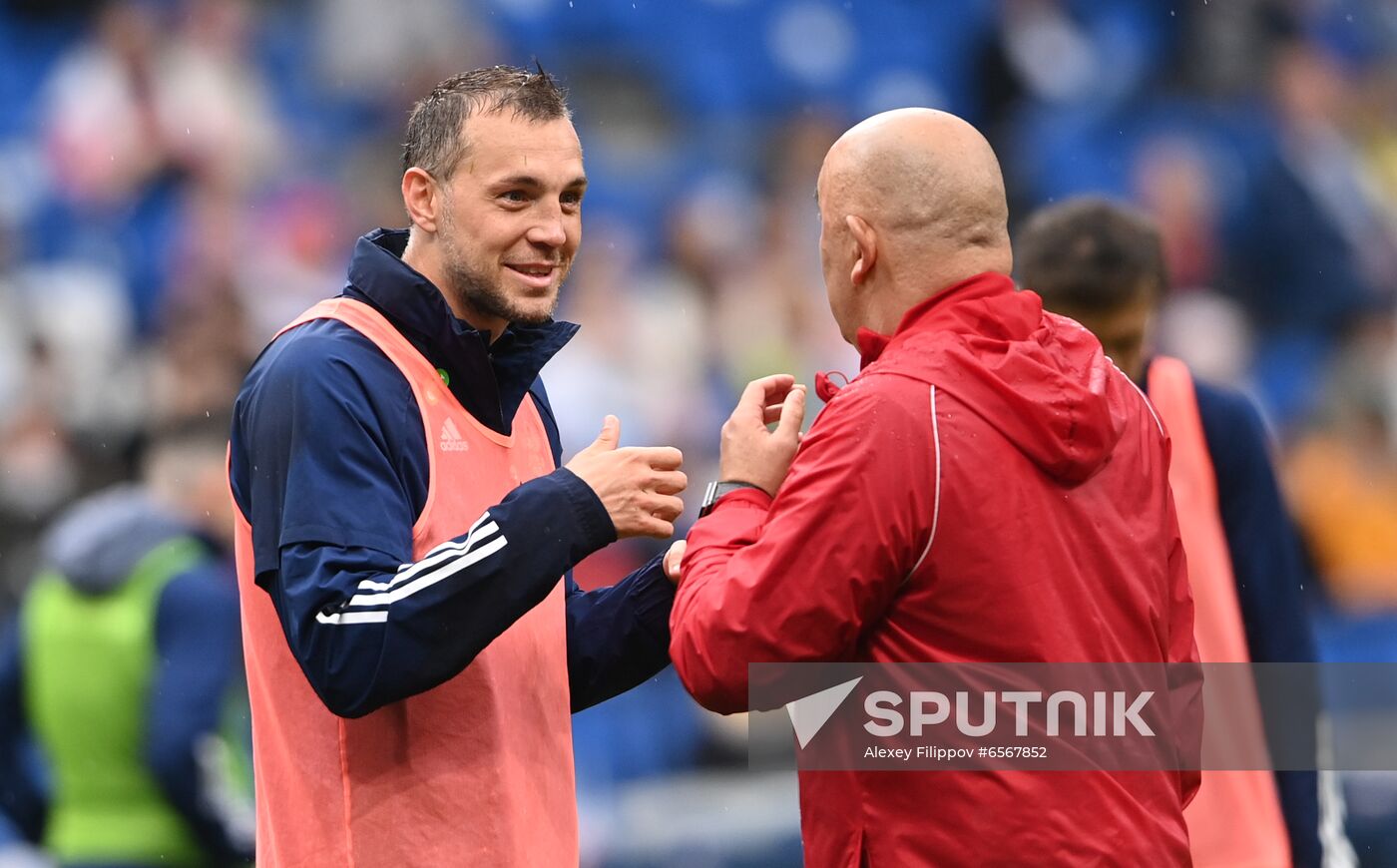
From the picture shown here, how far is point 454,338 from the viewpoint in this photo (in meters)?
3.21

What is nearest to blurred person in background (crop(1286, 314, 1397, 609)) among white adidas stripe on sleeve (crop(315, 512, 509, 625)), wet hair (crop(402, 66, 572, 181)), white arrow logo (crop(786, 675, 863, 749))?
white arrow logo (crop(786, 675, 863, 749))

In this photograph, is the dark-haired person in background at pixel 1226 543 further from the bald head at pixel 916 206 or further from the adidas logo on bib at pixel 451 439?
the adidas logo on bib at pixel 451 439

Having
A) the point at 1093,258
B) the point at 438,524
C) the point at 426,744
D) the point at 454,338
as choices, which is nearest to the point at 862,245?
the point at 454,338

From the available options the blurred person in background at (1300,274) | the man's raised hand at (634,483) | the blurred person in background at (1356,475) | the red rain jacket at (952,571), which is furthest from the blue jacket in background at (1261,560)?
the blurred person in background at (1300,274)

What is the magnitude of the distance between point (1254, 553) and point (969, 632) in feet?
4.74

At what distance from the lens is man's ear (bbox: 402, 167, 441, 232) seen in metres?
3.32

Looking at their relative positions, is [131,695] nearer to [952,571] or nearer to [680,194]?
[952,571]

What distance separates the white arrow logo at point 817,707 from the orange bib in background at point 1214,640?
131cm

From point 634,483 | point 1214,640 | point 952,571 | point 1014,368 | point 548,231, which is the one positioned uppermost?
point 548,231

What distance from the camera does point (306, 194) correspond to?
30.5 ft

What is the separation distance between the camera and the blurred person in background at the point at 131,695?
17.7ft

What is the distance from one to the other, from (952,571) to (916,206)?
1.90 feet

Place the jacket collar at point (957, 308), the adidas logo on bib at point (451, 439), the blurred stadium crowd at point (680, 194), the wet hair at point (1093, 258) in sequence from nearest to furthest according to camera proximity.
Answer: the jacket collar at point (957, 308), the adidas logo on bib at point (451, 439), the wet hair at point (1093, 258), the blurred stadium crowd at point (680, 194)

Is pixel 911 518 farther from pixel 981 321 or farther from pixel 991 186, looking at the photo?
pixel 991 186
